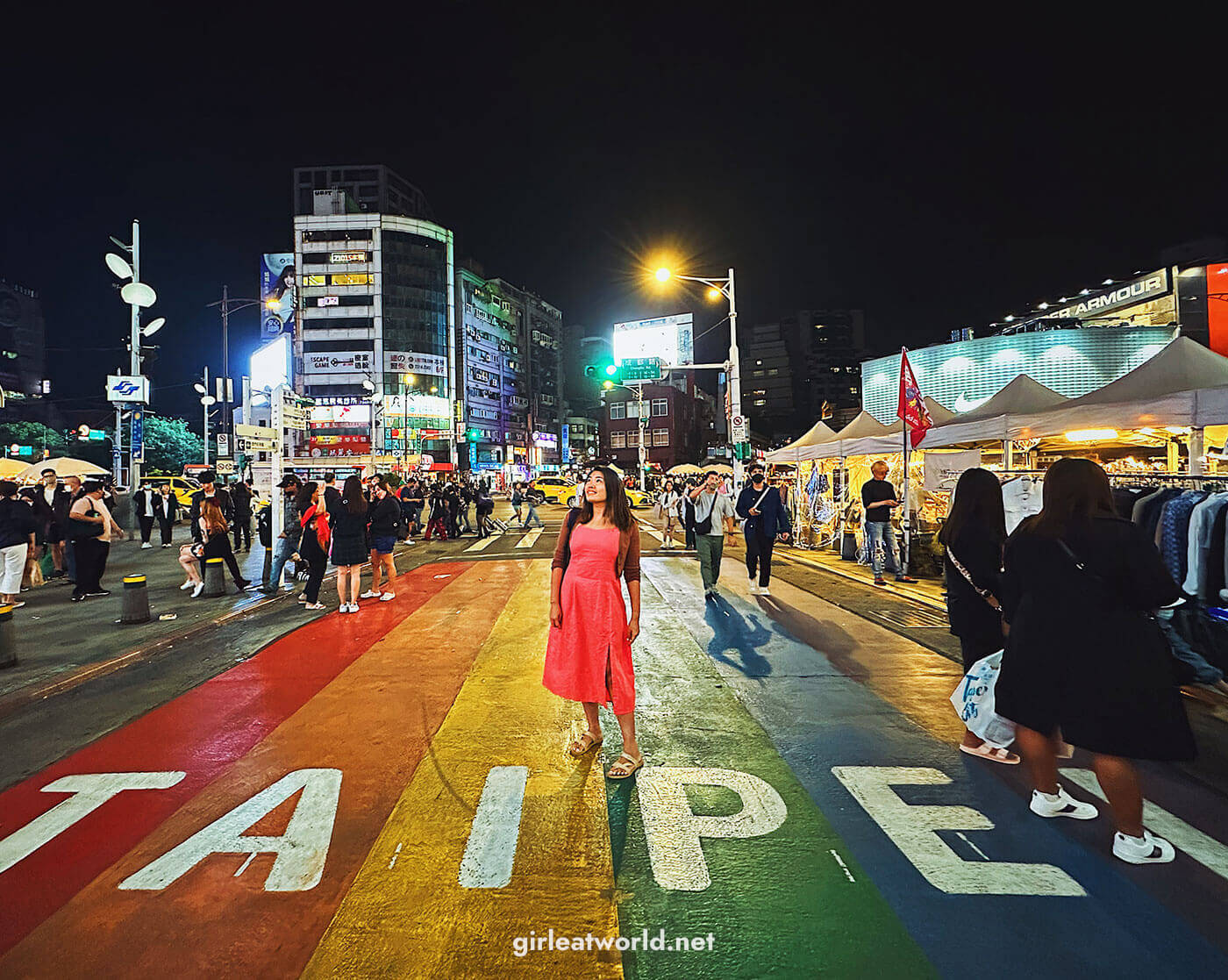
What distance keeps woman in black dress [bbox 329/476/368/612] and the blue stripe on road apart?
603cm

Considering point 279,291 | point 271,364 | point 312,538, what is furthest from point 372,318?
point 312,538

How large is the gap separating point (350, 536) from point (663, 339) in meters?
28.3

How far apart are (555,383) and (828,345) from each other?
6410cm

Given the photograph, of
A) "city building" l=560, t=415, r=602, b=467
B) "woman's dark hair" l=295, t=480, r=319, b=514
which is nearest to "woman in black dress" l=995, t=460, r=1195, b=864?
"woman's dark hair" l=295, t=480, r=319, b=514

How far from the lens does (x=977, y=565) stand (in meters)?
4.21

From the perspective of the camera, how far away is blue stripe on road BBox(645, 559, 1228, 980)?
2.46 meters

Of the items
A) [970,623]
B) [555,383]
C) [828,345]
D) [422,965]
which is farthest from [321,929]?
[828,345]

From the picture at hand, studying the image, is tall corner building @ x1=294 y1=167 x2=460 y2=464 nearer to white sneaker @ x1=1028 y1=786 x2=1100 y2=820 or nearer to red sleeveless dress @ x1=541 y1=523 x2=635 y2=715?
red sleeveless dress @ x1=541 y1=523 x2=635 y2=715

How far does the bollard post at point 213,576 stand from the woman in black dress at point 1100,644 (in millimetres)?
11152

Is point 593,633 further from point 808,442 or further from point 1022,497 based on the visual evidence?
point 808,442

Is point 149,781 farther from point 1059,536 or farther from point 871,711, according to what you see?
point 1059,536

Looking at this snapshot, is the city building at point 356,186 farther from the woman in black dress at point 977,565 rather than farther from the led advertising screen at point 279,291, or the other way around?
the woman in black dress at point 977,565

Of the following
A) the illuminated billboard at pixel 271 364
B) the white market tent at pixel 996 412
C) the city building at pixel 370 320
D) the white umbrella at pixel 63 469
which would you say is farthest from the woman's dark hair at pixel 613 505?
the city building at pixel 370 320

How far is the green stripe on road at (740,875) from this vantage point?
2.47 m
